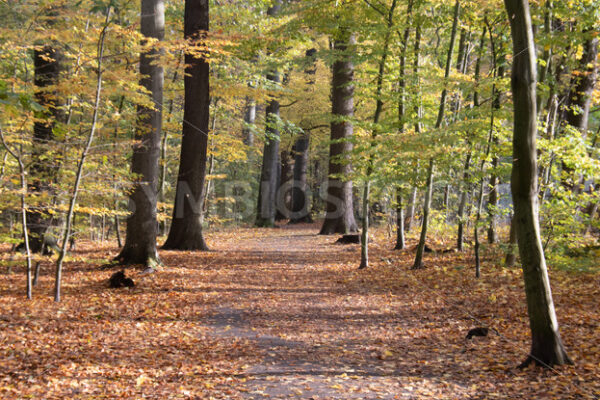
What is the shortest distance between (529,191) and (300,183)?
2207cm

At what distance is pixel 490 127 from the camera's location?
8508 mm

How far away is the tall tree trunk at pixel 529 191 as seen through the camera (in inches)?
166

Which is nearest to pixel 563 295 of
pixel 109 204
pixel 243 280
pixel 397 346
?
pixel 397 346

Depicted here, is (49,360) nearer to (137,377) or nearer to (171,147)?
(137,377)

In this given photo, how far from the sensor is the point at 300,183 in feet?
86.0

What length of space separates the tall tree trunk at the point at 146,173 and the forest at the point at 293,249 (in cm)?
4

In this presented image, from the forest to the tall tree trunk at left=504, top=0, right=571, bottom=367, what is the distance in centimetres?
2

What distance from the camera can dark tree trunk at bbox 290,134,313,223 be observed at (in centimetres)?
2539

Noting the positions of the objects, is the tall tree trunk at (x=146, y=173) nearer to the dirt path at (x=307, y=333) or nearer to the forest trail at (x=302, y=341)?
the dirt path at (x=307, y=333)

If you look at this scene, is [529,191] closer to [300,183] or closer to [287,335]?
[287,335]

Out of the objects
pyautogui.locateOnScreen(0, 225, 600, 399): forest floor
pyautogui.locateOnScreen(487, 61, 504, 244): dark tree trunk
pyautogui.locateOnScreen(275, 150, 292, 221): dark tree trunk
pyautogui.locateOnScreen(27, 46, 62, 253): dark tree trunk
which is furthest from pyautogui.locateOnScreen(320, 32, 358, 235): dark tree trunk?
pyautogui.locateOnScreen(275, 150, 292, 221): dark tree trunk

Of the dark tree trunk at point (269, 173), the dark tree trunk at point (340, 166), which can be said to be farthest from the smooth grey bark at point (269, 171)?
the dark tree trunk at point (340, 166)

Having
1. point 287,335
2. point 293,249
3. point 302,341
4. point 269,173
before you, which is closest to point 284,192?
point 269,173

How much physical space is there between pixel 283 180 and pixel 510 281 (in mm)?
19699
